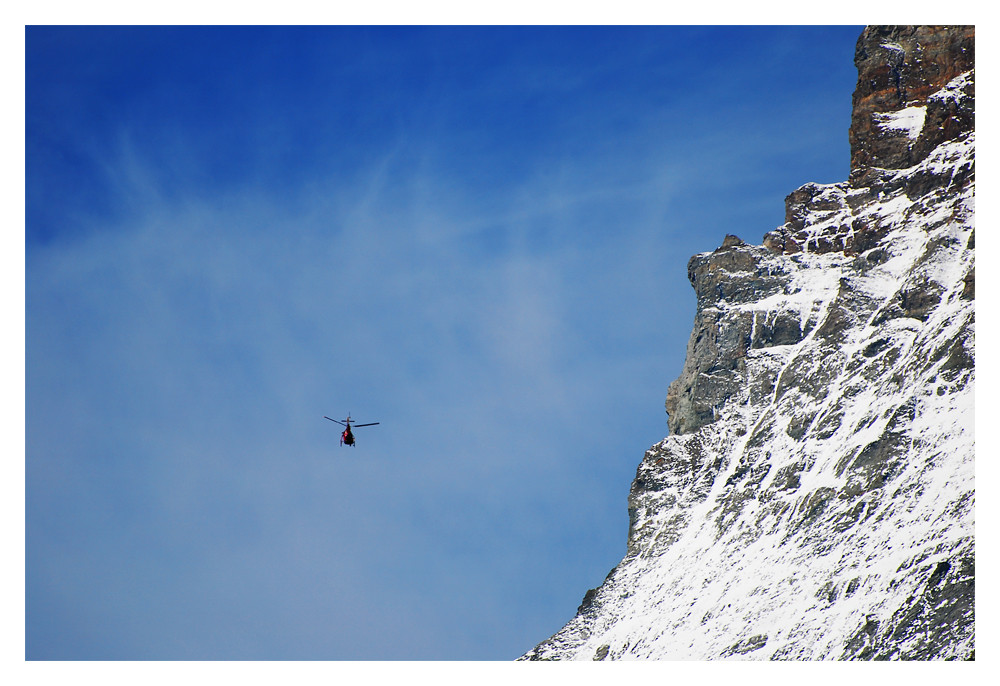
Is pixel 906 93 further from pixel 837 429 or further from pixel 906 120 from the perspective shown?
pixel 837 429

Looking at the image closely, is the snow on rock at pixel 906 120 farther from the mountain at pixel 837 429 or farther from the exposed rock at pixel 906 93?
the mountain at pixel 837 429

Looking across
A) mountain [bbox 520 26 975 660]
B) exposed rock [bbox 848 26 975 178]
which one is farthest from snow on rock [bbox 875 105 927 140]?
mountain [bbox 520 26 975 660]

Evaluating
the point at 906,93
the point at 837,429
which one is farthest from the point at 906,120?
the point at 837,429

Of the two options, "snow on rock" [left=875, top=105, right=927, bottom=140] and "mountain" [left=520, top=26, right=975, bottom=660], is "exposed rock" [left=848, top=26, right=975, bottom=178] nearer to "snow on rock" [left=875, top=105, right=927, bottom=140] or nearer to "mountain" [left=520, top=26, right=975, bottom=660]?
"snow on rock" [left=875, top=105, right=927, bottom=140]

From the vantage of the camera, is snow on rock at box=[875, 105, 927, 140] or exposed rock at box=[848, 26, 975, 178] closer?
exposed rock at box=[848, 26, 975, 178]

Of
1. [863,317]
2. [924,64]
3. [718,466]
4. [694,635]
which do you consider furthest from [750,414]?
[924,64]

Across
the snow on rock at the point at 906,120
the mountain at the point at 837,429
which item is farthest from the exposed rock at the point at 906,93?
the mountain at the point at 837,429

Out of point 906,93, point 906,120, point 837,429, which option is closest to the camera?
point 837,429
